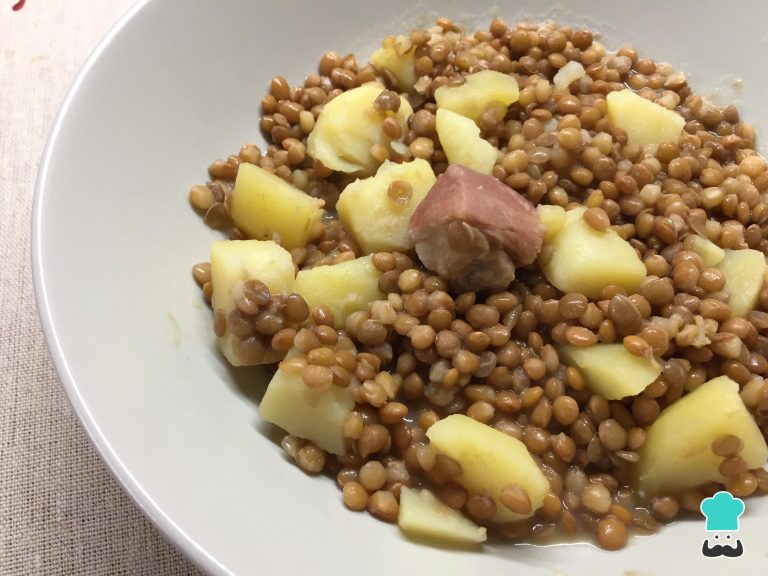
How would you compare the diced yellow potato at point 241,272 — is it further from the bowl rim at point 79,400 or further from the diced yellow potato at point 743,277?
the diced yellow potato at point 743,277

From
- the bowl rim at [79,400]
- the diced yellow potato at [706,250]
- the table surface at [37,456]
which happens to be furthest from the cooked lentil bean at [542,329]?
the table surface at [37,456]

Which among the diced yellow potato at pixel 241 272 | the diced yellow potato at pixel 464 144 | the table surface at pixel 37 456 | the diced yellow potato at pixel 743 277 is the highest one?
the diced yellow potato at pixel 743 277

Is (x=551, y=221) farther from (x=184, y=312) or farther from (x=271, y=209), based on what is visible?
(x=184, y=312)

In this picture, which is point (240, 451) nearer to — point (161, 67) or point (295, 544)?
point (295, 544)

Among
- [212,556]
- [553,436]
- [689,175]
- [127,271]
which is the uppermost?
[689,175]

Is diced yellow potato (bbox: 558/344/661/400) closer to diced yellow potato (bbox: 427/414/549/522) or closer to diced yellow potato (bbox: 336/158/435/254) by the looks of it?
diced yellow potato (bbox: 427/414/549/522)

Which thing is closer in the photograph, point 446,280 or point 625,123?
point 446,280

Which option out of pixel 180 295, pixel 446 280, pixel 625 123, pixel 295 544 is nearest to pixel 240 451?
pixel 295 544
